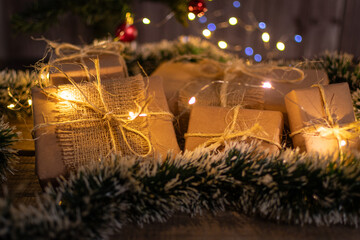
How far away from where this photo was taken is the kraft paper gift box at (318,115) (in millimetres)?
787

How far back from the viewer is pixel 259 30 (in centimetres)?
224

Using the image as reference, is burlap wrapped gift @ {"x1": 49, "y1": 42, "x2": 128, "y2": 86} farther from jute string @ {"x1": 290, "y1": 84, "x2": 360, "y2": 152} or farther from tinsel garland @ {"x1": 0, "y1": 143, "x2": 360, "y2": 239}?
jute string @ {"x1": 290, "y1": 84, "x2": 360, "y2": 152}

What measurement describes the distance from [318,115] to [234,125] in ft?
0.72

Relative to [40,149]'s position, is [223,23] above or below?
above

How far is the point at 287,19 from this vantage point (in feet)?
7.41

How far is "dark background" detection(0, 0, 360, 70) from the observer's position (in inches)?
83.4

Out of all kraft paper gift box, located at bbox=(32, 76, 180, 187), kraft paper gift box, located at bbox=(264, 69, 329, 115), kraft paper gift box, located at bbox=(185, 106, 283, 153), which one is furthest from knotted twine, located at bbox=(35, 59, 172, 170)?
kraft paper gift box, located at bbox=(264, 69, 329, 115)

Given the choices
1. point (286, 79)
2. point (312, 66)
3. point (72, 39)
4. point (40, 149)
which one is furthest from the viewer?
point (72, 39)

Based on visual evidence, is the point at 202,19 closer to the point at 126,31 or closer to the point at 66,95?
the point at 126,31

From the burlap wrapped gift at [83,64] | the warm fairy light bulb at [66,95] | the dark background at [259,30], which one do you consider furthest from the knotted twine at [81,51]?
the dark background at [259,30]

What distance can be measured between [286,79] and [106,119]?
587 millimetres

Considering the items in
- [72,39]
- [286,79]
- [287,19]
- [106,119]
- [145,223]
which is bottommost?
[145,223]

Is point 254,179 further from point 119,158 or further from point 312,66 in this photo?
point 312,66

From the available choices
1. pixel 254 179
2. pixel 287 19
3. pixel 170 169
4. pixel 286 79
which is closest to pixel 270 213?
pixel 254 179
